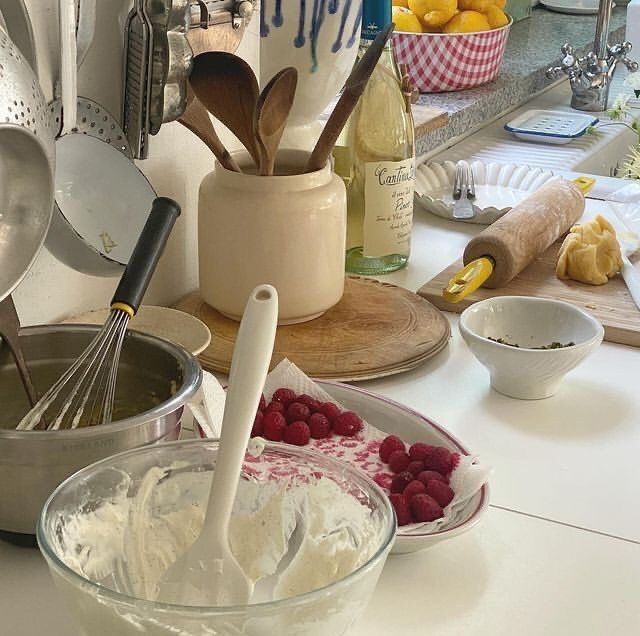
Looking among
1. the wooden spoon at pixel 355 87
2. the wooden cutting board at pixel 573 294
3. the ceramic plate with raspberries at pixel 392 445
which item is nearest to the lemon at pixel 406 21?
the wooden cutting board at pixel 573 294

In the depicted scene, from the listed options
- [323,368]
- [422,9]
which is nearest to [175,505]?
[323,368]

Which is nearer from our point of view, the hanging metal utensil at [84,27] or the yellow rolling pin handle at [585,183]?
the hanging metal utensil at [84,27]

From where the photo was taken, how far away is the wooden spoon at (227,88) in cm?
88

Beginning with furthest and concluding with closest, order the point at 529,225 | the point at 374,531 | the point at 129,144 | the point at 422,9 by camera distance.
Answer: the point at 422,9
the point at 529,225
the point at 129,144
the point at 374,531

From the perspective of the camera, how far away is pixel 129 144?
0.92 meters

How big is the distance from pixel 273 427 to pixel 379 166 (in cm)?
41

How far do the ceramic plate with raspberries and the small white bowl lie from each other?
11 cm

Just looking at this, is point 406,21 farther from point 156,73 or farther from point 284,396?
point 284,396

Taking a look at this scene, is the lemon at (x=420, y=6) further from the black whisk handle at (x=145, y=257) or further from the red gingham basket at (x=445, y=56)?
the black whisk handle at (x=145, y=257)

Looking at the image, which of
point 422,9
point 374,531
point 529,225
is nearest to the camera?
point 374,531

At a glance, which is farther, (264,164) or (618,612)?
(264,164)

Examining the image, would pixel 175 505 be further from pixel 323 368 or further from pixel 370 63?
pixel 370 63

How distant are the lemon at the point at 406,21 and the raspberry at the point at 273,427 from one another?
115 cm

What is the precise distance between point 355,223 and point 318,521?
0.64 metres
